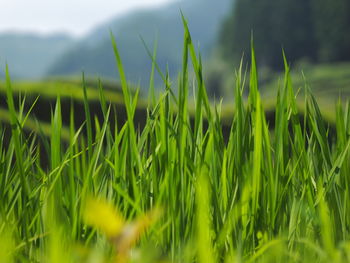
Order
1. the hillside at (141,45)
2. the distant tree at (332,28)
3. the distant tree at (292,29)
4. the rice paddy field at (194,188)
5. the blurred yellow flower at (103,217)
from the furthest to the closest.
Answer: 1. the hillside at (141,45)
2. the distant tree at (292,29)
3. the distant tree at (332,28)
4. the rice paddy field at (194,188)
5. the blurred yellow flower at (103,217)

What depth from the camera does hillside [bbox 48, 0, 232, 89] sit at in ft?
437

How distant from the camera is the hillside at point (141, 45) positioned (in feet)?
437

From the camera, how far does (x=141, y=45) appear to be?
146875 millimetres

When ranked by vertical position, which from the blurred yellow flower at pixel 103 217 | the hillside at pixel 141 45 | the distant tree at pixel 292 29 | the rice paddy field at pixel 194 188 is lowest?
the hillside at pixel 141 45

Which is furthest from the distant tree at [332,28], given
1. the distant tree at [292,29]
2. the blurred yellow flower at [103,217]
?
the blurred yellow flower at [103,217]

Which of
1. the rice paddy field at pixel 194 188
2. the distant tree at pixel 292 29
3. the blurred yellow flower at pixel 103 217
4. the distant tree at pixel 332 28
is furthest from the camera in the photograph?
the distant tree at pixel 292 29

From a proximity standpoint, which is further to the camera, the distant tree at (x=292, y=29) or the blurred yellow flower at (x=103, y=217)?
the distant tree at (x=292, y=29)

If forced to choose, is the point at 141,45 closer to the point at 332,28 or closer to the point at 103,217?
the point at 332,28

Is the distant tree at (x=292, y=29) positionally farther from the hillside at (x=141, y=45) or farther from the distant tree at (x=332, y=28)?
the hillside at (x=141, y=45)

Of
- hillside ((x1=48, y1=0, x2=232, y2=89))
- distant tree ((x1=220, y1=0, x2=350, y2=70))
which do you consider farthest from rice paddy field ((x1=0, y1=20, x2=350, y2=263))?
hillside ((x1=48, y1=0, x2=232, y2=89))

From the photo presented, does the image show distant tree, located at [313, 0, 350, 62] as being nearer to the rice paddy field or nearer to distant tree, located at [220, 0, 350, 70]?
distant tree, located at [220, 0, 350, 70]

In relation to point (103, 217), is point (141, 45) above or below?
below

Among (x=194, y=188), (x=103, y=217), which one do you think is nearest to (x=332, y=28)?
(x=194, y=188)

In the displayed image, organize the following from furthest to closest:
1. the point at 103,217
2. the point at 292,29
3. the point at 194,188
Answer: the point at 292,29, the point at 194,188, the point at 103,217
